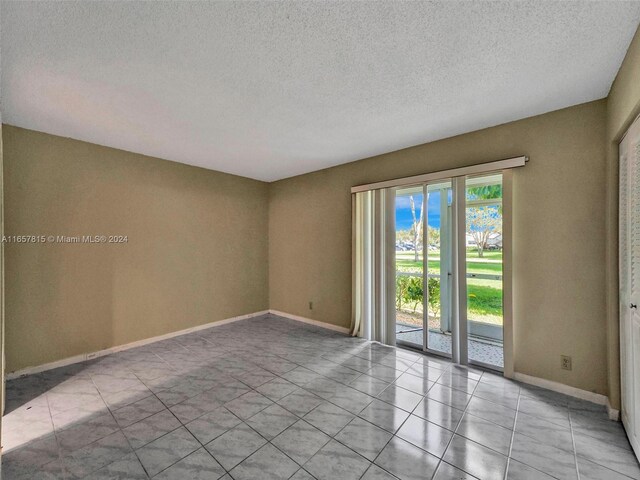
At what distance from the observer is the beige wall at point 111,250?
2.77 metres

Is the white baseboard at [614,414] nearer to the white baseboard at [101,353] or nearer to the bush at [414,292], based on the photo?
the bush at [414,292]

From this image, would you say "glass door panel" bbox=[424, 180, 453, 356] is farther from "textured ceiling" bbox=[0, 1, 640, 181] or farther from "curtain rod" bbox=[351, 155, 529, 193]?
"textured ceiling" bbox=[0, 1, 640, 181]

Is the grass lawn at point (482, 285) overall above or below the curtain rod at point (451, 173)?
below

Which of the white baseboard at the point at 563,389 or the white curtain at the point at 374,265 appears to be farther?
the white curtain at the point at 374,265

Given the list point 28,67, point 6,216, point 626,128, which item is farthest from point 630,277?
point 6,216


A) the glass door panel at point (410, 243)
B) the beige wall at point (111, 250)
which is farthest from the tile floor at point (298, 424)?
the glass door panel at point (410, 243)

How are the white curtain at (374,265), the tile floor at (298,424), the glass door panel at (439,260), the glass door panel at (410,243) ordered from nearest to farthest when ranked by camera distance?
the tile floor at (298,424), the glass door panel at (439,260), the white curtain at (374,265), the glass door panel at (410,243)

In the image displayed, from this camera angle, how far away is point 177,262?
3969 millimetres

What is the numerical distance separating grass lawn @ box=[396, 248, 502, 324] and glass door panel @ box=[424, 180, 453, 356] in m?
0.10

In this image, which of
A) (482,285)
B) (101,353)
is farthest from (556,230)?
(101,353)

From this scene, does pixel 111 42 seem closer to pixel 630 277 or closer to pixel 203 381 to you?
pixel 203 381

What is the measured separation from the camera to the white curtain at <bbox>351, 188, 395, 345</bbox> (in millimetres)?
3605

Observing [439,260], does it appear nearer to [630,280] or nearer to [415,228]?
[415,228]

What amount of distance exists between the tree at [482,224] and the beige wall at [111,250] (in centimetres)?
357
